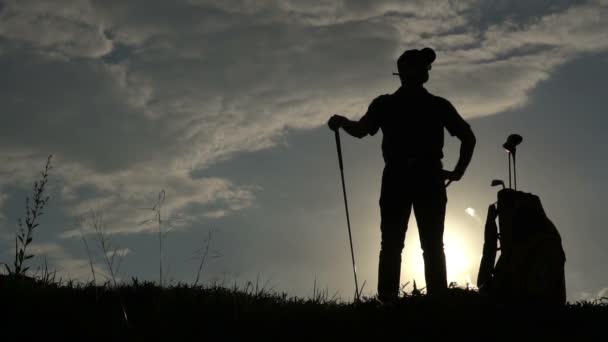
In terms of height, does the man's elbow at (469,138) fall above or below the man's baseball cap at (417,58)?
below

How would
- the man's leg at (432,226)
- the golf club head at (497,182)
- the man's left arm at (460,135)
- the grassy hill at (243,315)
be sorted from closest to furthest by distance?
the grassy hill at (243,315), the man's leg at (432,226), the man's left arm at (460,135), the golf club head at (497,182)

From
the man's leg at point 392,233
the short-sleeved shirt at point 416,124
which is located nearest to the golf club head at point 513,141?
the short-sleeved shirt at point 416,124

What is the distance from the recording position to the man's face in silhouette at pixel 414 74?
8.05 meters

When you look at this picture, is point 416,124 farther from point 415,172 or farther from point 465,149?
point 465,149

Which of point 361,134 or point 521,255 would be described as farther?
point 361,134

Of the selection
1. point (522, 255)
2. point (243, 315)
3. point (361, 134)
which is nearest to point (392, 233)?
point (361, 134)

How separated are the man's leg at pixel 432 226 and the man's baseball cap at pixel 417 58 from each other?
4.43ft

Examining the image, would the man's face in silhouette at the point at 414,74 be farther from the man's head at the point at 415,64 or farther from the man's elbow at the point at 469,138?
the man's elbow at the point at 469,138

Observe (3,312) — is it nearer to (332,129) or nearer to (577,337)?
(332,129)

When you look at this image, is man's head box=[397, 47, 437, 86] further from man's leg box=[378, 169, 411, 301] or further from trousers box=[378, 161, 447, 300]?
man's leg box=[378, 169, 411, 301]

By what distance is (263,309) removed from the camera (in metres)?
6.68

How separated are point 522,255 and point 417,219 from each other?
53.6 inches

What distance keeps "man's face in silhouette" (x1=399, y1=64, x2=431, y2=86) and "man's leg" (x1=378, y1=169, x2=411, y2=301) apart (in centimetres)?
111

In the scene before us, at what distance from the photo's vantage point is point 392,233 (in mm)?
8055
